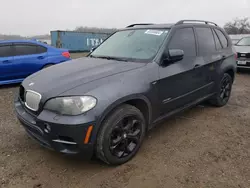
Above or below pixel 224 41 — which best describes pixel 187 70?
below

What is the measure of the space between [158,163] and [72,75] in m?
1.56

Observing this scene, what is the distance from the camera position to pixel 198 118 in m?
4.23

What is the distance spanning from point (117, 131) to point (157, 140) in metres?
1.01

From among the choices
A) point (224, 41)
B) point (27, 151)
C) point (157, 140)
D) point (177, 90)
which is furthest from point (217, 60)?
point (27, 151)

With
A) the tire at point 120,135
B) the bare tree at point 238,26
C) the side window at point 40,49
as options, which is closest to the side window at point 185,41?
the tire at point 120,135

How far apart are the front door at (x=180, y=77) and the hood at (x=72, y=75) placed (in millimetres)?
463

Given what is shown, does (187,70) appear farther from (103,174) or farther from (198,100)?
(103,174)

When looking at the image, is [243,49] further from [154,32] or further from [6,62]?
[6,62]

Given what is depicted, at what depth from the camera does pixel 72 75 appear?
2773 millimetres

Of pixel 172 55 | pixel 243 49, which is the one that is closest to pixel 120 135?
pixel 172 55

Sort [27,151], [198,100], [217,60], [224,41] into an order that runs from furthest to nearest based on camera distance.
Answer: [224,41], [217,60], [198,100], [27,151]

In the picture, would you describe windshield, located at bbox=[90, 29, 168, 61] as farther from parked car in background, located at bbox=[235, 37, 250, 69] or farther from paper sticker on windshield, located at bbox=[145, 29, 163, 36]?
parked car in background, located at bbox=[235, 37, 250, 69]

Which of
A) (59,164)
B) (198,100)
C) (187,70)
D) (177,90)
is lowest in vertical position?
(59,164)

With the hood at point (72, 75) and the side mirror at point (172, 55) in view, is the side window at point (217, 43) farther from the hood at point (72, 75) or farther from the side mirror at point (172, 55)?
the hood at point (72, 75)
